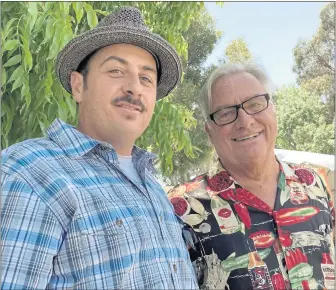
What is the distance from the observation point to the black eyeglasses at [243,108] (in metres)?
1.64

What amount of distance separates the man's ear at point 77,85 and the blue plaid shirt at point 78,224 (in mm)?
204

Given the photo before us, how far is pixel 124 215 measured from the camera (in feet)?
3.95

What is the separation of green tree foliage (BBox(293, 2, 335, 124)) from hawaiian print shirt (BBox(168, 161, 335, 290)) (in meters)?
13.9

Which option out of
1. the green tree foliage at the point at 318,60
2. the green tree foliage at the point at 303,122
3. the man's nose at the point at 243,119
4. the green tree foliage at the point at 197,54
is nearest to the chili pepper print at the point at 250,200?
the man's nose at the point at 243,119

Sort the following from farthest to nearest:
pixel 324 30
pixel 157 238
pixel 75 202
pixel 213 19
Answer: pixel 324 30, pixel 213 19, pixel 157 238, pixel 75 202

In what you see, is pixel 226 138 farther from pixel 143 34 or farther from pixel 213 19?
pixel 213 19

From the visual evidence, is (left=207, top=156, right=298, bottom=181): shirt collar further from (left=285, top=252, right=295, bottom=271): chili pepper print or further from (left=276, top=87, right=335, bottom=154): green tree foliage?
(left=276, top=87, right=335, bottom=154): green tree foliage

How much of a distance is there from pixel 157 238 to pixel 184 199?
385mm

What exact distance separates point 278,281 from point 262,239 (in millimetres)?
133

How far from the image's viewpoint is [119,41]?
1466mm

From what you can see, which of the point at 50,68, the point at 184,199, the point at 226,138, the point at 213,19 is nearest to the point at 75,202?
the point at 184,199

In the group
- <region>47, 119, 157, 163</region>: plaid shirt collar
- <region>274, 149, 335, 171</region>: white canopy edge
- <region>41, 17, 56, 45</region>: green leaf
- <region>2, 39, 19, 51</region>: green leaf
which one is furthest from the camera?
<region>274, 149, 335, 171</region>: white canopy edge

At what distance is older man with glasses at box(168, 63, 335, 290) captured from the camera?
4.94ft

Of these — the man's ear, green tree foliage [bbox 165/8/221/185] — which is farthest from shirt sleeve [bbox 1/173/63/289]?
green tree foliage [bbox 165/8/221/185]
